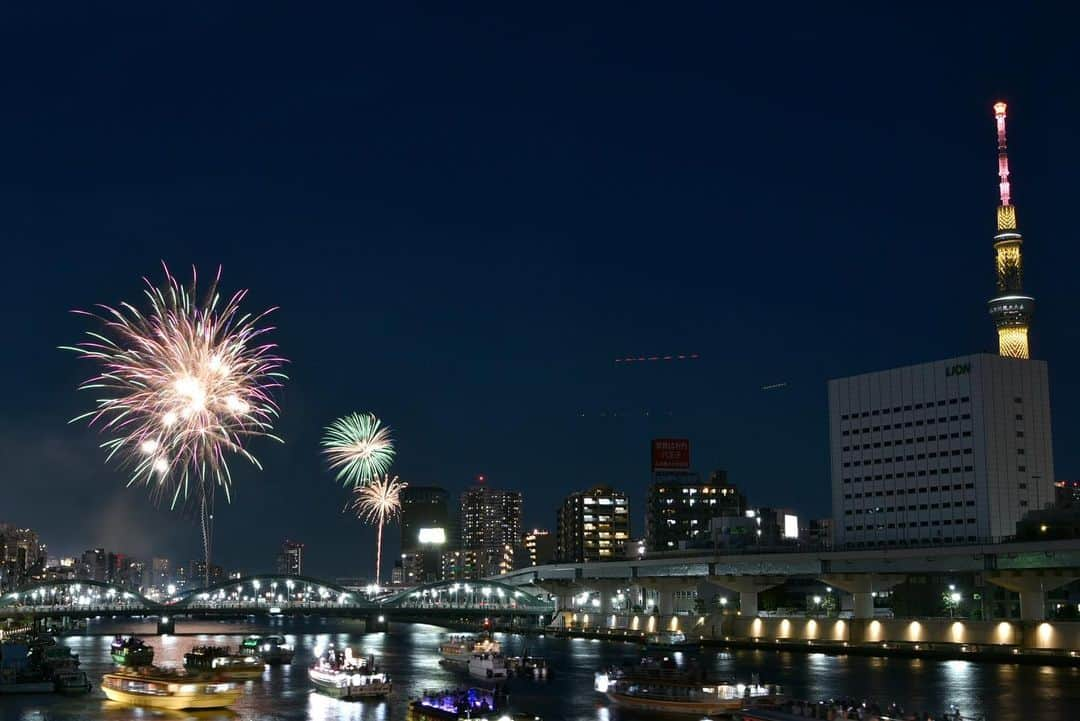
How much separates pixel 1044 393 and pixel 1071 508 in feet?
94.2

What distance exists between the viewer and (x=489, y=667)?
98.8 m

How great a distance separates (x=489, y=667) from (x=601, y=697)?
620 inches

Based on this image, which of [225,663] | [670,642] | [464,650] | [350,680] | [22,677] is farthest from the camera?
[670,642]

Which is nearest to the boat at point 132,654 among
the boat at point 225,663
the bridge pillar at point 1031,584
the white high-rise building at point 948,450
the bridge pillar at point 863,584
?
the boat at point 225,663

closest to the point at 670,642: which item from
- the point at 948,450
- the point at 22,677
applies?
the point at 948,450

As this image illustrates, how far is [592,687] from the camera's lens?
92.8m

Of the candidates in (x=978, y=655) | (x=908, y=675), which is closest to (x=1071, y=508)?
(x=978, y=655)

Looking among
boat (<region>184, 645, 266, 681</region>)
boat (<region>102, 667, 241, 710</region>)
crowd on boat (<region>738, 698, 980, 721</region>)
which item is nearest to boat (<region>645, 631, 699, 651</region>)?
boat (<region>184, 645, 266, 681</region>)

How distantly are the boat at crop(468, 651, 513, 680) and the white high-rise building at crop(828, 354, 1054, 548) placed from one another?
74.4 m

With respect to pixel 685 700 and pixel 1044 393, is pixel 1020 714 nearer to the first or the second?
pixel 685 700

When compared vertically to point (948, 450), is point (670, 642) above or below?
below

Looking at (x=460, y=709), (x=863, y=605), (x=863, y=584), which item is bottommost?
(x=460, y=709)

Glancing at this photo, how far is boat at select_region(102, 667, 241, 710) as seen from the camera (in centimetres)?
7950

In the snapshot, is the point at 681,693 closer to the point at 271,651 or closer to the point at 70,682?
the point at 70,682
